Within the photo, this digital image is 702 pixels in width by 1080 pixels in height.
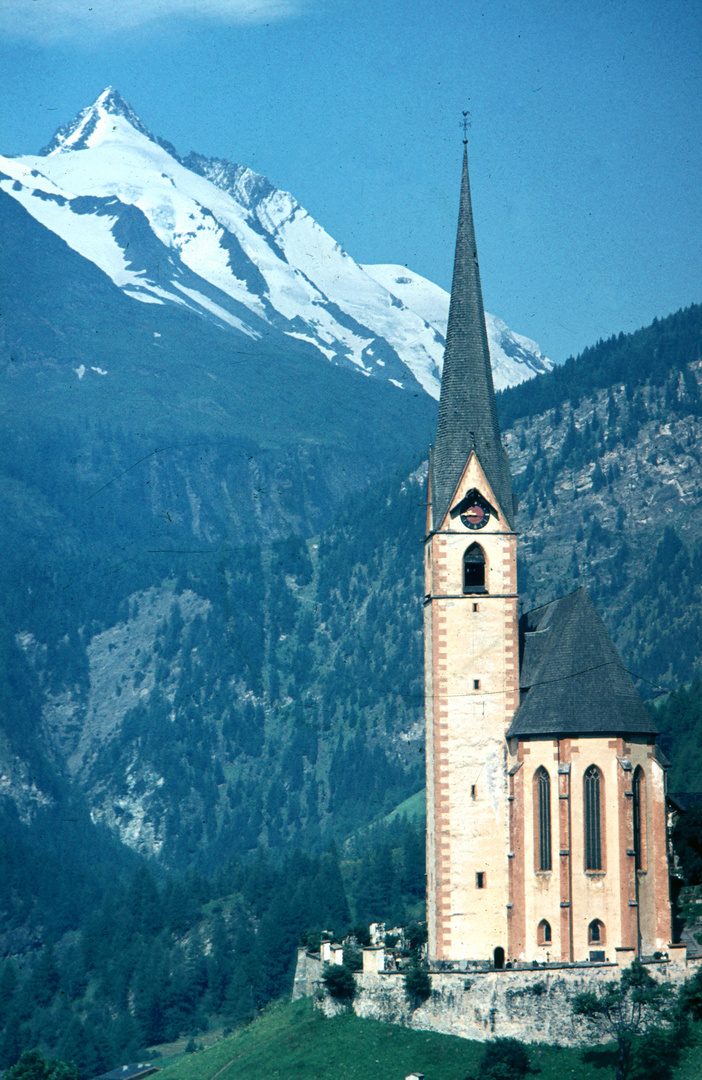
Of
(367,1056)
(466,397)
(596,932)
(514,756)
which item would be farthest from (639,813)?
(466,397)

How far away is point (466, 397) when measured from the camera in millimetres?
110438

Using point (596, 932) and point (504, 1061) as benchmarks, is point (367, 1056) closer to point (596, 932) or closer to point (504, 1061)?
point (504, 1061)

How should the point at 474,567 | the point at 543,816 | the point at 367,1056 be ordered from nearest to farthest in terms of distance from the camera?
the point at 367,1056
the point at 543,816
the point at 474,567

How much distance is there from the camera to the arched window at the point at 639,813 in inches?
3812

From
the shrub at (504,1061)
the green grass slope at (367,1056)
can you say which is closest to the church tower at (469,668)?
the green grass slope at (367,1056)

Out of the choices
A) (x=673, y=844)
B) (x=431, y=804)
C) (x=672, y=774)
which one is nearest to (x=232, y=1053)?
(x=431, y=804)

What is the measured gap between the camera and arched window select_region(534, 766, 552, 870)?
3846 inches

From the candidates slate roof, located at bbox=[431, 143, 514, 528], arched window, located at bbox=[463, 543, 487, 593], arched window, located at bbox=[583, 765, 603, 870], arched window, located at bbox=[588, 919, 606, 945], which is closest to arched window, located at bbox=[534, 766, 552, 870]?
arched window, located at bbox=[583, 765, 603, 870]

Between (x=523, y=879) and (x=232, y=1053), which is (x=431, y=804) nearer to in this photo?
(x=523, y=879)

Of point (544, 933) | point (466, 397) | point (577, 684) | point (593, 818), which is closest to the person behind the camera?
point (544, 933)

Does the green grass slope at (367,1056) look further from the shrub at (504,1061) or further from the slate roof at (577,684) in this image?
the slate roof at (577,684)

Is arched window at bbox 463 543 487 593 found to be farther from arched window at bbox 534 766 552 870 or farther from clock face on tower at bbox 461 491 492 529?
arched window at bbox 534 766 552 870

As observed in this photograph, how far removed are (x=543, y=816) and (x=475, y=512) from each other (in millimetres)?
19977

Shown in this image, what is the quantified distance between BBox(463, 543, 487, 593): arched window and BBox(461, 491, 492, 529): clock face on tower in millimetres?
1316
